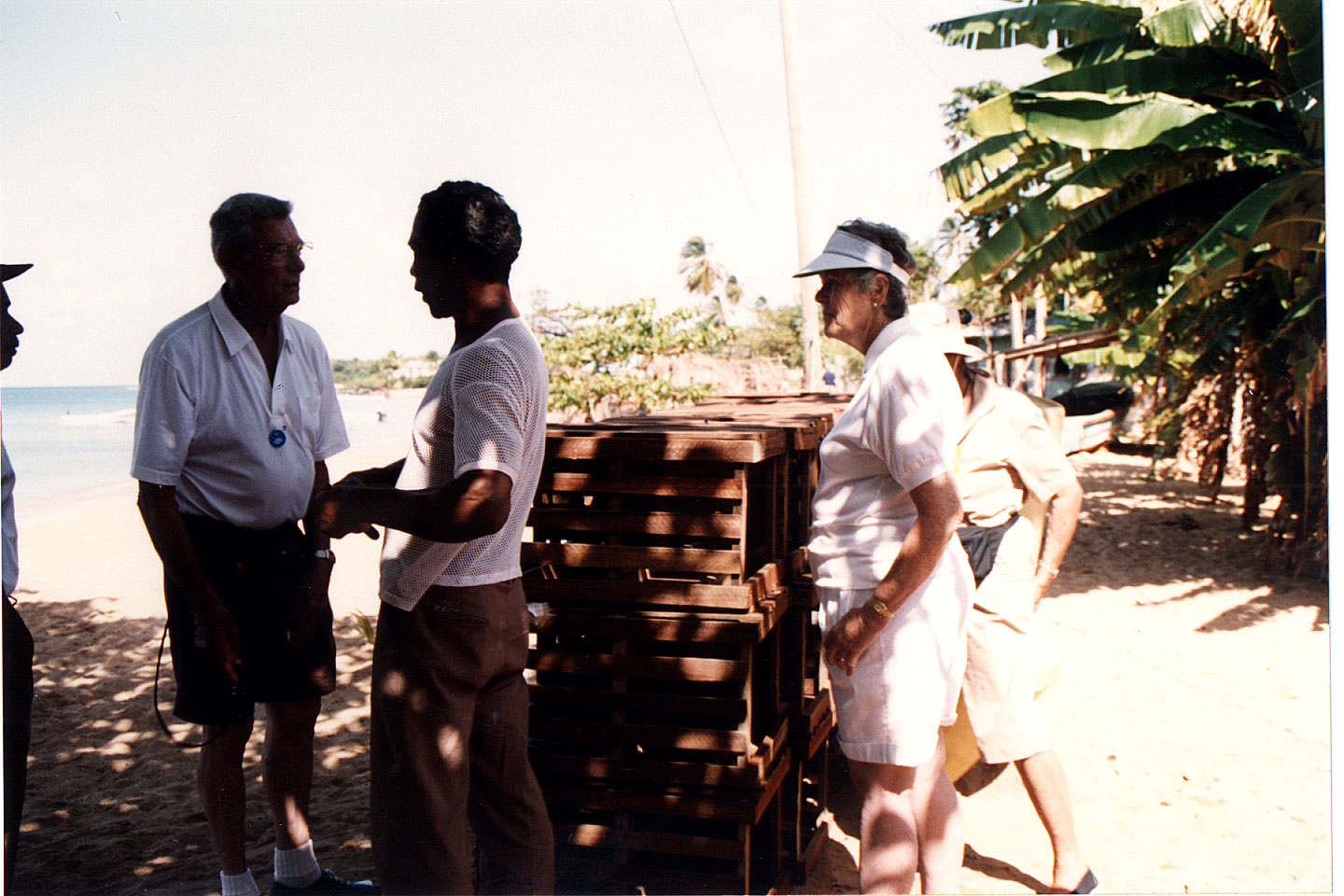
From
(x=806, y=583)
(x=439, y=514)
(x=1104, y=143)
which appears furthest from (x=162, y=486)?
(x=1104, y=143)

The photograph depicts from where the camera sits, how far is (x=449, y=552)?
7.41 feet

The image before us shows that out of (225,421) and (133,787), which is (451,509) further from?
(133,787)

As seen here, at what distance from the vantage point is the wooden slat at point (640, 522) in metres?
2.71

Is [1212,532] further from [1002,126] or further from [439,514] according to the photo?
[439,514]

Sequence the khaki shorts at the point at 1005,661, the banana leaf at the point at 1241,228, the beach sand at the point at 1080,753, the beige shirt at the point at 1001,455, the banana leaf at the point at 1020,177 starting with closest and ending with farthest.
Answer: the khaki shorts at the point at 1005,661 → the beige shirt at the point at 1001,455 → the beach sand at the point at 1080,753 → the banana leaf at the point at 1241,228 → the banana leaf at the point at 1020,177

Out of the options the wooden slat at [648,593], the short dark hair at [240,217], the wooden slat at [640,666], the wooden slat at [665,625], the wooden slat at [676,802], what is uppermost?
the short dark hair at [240,217]

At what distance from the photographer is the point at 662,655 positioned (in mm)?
2980

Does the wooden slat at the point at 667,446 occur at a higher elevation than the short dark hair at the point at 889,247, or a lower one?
lower

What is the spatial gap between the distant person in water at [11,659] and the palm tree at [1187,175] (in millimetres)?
5994

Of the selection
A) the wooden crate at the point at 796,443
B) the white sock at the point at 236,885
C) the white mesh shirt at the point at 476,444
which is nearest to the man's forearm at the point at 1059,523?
the wooden crate at the point at 796,443

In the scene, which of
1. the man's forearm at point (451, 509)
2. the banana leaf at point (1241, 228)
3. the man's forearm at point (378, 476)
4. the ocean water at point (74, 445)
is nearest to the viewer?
the man's forearm at point (451, 509)

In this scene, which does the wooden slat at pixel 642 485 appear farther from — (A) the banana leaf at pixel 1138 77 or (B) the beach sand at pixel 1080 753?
(A) the banana leaf at pixel 1138 77

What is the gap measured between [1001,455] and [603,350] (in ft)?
35.0

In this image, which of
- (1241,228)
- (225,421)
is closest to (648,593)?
(225,421)
